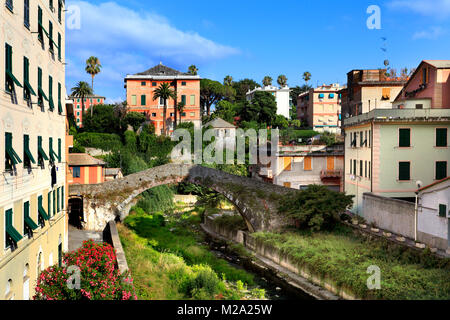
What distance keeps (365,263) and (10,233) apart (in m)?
14.4

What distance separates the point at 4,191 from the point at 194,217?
28.8m

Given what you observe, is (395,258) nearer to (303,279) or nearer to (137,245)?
(303,279)

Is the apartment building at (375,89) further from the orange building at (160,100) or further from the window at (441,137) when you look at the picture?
the orange building at (160,100)

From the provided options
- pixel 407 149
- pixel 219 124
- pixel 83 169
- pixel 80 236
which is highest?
pixel 219 124

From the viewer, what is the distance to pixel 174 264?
22.5m

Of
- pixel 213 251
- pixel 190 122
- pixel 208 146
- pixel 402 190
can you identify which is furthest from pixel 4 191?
pixel 190 122

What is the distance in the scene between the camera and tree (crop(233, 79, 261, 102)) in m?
80.9

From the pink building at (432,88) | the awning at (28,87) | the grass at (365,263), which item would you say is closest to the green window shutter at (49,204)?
the awning at (28,87)

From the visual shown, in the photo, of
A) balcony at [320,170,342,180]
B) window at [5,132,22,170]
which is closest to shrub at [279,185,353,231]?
balcony at [320,170,342,180]

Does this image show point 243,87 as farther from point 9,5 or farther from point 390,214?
point 9,5

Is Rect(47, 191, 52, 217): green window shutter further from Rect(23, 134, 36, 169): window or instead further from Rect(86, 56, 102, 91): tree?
Rect(86, 56, 102, 91): tree

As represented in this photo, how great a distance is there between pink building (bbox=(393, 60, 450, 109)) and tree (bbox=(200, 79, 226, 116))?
4121cm

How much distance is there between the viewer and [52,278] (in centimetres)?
1252

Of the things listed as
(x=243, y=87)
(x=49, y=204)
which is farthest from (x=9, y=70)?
(x=243, y=87)
